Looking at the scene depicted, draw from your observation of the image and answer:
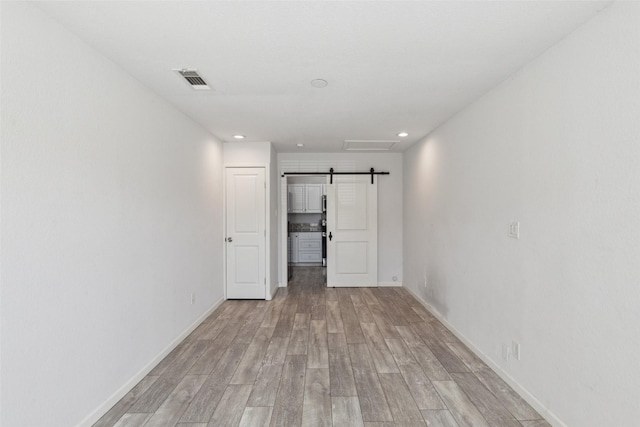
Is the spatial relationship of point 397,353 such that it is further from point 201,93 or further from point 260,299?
point 201,93

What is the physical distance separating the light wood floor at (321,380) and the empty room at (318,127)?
0.07ft

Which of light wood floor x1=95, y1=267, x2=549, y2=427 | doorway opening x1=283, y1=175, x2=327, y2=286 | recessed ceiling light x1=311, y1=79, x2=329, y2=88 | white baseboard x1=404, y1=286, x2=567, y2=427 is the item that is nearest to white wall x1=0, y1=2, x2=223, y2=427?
light wood floor x1=95, y1=267, x2=549, y2=427

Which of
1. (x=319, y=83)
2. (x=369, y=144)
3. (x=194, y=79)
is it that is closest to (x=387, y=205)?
(x=369, y=144)

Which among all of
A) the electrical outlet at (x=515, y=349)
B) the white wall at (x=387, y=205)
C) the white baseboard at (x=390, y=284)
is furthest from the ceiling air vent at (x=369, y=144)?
the electrical outlet at (x=515, y=349)

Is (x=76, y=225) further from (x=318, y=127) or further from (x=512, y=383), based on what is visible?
(x=512, y=383)

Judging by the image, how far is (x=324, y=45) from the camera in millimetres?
1896

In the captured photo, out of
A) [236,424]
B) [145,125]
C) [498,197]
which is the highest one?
[145,125]

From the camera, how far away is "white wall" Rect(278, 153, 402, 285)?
5480 mm

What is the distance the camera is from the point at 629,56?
145 cm

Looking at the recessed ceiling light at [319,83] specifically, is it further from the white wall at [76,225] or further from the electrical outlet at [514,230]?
the electrical outlet at [514,230]

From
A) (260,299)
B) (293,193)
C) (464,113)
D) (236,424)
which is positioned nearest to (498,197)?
(464,113)

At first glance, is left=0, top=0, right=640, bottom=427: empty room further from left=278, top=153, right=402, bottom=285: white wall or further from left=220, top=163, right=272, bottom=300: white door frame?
left=278, top=153, right=402, bottom=285: white wall

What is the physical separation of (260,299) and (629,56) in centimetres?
444

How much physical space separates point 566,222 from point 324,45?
1763 millimetres
